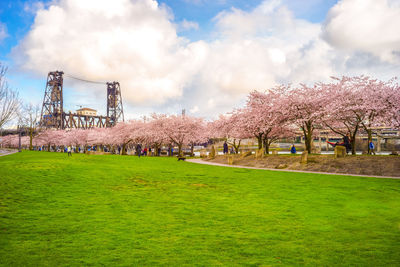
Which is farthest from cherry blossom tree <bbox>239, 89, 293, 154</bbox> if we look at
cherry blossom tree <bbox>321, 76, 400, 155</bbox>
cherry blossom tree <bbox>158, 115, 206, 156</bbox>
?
cherry blossom tree <bbox>158, 115, 206, 156</bbox>

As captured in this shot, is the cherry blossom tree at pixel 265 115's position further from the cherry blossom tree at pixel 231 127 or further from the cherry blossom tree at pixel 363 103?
the cherry blossom tree at pixel 363 103

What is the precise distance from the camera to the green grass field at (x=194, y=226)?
4859mm

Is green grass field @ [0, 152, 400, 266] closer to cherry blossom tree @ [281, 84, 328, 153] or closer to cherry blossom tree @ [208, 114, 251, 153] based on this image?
cherry blossom tree @ [281, 84, 328, 153]

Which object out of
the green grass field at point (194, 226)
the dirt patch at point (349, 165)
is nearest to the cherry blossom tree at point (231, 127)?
the dirt patch at point (349, 165)

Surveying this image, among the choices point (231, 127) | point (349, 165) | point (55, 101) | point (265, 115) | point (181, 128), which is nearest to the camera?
point (349, 165)

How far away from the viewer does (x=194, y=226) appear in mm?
6738

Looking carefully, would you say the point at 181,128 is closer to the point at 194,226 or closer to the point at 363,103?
the point at 363,103

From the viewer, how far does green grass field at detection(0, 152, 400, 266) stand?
4859 millimetres

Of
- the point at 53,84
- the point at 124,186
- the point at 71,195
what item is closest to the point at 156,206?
the point at 71,195

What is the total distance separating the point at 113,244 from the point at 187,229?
1.66 meters

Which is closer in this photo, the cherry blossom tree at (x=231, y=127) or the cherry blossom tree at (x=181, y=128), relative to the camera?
the cherry blossom tree at (x=231, y=127)

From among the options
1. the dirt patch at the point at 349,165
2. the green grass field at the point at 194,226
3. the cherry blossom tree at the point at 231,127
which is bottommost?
the green grass field at the point at 194,226

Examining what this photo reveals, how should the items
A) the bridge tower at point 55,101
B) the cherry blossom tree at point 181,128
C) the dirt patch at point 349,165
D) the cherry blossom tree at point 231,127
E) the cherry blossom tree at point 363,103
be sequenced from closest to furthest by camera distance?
the dirt patch at point 349,165 → the cherry blossom tree at point 363,103 → the cherry blossom tree at point 231,127 → the cherry blossom tree at point 181,128 → the bridge tower at point 55,101

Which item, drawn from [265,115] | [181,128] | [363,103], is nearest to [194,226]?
[363,103]
